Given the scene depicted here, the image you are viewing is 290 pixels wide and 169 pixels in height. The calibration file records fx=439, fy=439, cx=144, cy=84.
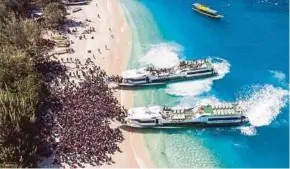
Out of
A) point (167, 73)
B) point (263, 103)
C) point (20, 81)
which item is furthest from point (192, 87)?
point (20, 81)

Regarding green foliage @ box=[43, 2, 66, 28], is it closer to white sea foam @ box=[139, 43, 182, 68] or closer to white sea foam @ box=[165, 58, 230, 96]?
white sea foam @ box=[139, 43, 182, 68]

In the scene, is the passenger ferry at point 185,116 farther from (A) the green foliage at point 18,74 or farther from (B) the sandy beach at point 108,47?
(A) the green foliage at point 18,74

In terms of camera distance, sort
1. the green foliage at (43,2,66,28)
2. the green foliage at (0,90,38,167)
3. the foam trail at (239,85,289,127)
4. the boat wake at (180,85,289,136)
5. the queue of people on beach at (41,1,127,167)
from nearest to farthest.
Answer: the green foliage at (0,90,38,167), the queue of people on beach at (41,1,127,167), the boat wake at (180,85,289,136), the foam trail at (239,85,289,127), the green foliage at (43,2,66,28)

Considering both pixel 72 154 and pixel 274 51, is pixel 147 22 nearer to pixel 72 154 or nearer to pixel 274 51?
pixel 274 51

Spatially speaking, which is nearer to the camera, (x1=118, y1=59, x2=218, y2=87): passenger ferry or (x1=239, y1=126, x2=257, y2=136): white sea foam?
(x1=239, y1=126, x2=257, y2=136): white sea foam

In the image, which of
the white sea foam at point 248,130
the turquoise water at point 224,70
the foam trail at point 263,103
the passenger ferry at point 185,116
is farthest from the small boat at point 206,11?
the white sea foam at point 248,130

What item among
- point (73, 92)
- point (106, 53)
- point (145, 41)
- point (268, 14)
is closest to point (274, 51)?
point (268, 14)

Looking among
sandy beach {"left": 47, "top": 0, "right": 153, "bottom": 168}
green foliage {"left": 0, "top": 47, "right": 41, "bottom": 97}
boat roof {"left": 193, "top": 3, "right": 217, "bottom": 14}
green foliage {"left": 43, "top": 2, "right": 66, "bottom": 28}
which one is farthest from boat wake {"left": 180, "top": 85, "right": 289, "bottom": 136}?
green foliage {"left": 43, "top": 2, "right": 66, "bottom": 28}
